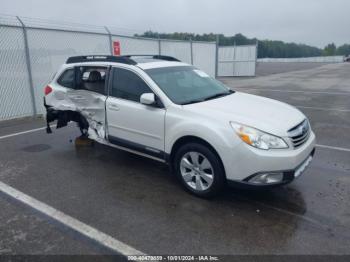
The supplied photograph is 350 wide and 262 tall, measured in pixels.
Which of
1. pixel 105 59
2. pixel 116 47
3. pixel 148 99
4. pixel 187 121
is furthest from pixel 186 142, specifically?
pixel 116 47

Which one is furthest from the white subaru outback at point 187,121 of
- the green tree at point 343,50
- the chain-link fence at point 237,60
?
the green tree at point 343,50

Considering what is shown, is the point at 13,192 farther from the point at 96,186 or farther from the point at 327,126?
the point at 327,126

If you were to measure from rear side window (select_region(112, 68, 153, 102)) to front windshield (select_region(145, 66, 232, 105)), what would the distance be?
0.20 metres

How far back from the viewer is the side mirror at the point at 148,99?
3.97 m

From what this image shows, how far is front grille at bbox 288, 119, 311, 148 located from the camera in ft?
11.4

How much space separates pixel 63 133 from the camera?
700cm

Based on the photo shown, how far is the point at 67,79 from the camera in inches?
216

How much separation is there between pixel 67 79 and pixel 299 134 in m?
4.16

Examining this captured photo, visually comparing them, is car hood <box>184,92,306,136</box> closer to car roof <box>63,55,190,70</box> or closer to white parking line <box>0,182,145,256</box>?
car roof <box>63,55,190,70</box>

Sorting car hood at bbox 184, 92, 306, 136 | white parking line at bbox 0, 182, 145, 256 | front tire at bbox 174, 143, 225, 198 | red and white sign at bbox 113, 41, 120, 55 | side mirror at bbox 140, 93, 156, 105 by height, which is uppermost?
red and white sign at bbox 113, 41, 120, 55

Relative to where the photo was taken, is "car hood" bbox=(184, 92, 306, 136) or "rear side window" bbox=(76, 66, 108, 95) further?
"rear side window" bbox=(76, 66, 108, 95)

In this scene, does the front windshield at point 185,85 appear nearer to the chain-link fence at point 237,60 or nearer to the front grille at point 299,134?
the front grille at point 299,134

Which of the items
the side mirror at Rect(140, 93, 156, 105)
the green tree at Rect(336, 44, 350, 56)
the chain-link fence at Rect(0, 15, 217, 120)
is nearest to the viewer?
the side mirror at Rect(140, 93, 156, 105)

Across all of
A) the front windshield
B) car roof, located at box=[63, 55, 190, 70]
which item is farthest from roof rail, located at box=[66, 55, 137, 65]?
the front windshield
